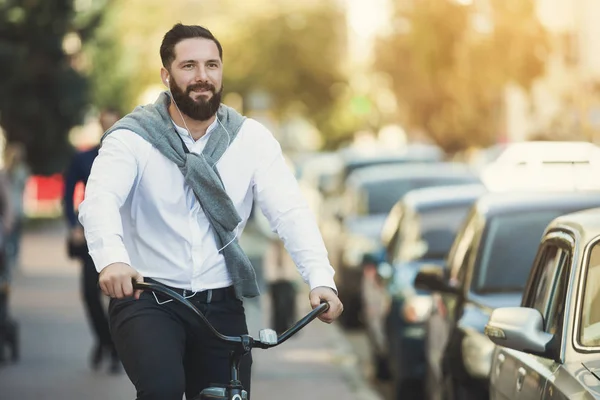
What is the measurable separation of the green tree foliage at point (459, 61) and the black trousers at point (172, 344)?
35614mm

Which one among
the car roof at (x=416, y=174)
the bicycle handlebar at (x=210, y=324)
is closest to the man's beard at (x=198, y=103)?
the bicycle handlebar at (x=210, y=324)

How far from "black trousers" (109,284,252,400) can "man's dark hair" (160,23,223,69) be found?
0.84 metres

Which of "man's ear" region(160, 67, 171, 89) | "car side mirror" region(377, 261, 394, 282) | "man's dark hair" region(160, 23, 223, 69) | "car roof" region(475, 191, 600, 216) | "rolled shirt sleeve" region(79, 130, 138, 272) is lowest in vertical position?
"car side mirror" region(377, 261, 394, 282)

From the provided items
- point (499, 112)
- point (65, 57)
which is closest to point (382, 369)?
point (65, 57)

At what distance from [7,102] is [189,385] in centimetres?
3135

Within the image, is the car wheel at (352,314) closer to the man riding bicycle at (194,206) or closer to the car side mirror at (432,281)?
the car side mirror at (432,281)

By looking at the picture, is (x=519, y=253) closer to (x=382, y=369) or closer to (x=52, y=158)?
(x=382, y=369)

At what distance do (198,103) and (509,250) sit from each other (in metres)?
3.68

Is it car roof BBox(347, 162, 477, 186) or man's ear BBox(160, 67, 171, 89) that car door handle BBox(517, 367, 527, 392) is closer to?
man's ear BBox(160, 67, 171, 89)

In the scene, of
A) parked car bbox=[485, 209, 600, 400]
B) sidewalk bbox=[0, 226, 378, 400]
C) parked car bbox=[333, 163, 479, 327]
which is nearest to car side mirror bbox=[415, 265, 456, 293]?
sidewalk bbox=[0, 226, 378, 400]

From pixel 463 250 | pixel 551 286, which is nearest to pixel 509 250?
pixel 463 250

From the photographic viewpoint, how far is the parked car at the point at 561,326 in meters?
5.10

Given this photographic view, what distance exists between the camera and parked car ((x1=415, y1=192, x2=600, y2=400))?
8133 millimetres

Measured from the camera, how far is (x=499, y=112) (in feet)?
170
